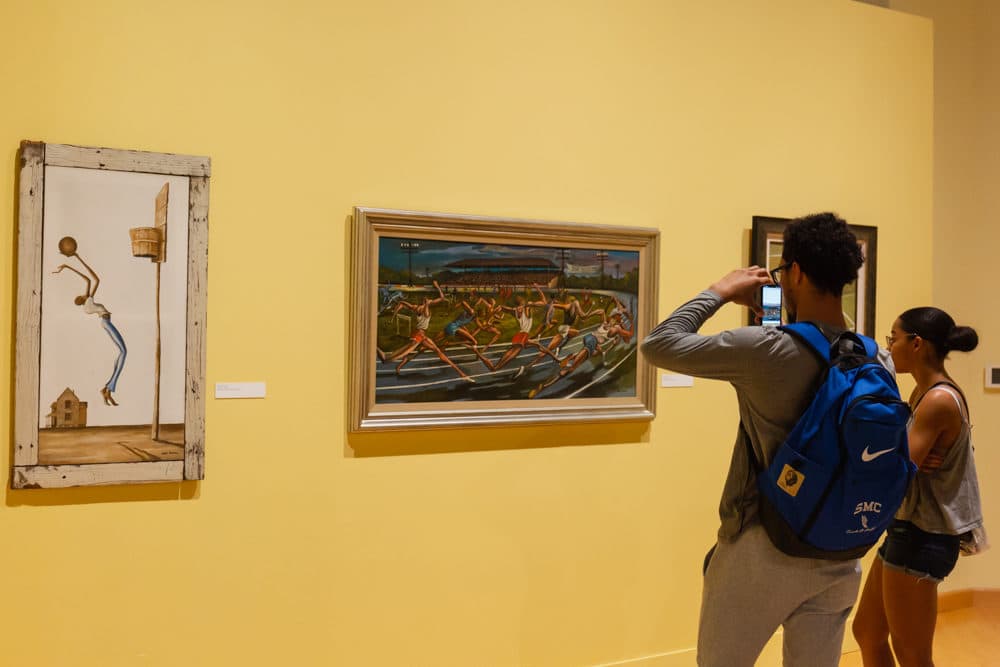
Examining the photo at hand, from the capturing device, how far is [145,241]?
3.46 m

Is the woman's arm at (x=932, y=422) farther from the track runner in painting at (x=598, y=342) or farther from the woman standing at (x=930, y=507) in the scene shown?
the track runner in painting at (x=598, y=342)

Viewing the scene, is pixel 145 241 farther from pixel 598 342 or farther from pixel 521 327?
pixel 598 342

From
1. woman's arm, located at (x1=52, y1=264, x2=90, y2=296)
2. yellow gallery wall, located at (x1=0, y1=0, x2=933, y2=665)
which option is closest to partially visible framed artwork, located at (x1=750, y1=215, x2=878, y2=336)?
yellow gallery wall, located at (x1=0, y1=0, x2=933, y2=665)

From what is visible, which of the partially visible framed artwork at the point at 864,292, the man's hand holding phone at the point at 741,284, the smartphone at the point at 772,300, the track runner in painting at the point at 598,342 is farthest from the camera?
the partially visible framed artwork at the point at 864,292

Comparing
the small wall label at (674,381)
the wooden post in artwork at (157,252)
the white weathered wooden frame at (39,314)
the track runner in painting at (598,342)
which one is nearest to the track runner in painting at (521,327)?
the track runner in painting at (598,342)

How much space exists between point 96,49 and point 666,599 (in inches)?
149

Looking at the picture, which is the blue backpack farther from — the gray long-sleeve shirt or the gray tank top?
the gray tank top

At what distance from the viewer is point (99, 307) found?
340 cm

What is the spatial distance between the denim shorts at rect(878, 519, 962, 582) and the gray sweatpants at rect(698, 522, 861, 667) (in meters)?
1.03

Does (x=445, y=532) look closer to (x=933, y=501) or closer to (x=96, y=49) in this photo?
(x=933, y=501)

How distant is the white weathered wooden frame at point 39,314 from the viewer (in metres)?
3.27

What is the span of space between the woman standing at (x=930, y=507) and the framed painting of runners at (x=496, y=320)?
1.37 m

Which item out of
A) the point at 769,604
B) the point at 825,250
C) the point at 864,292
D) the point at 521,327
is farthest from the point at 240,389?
the point at 864,292

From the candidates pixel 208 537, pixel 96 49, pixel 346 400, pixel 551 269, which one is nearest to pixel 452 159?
pixel 551 269
